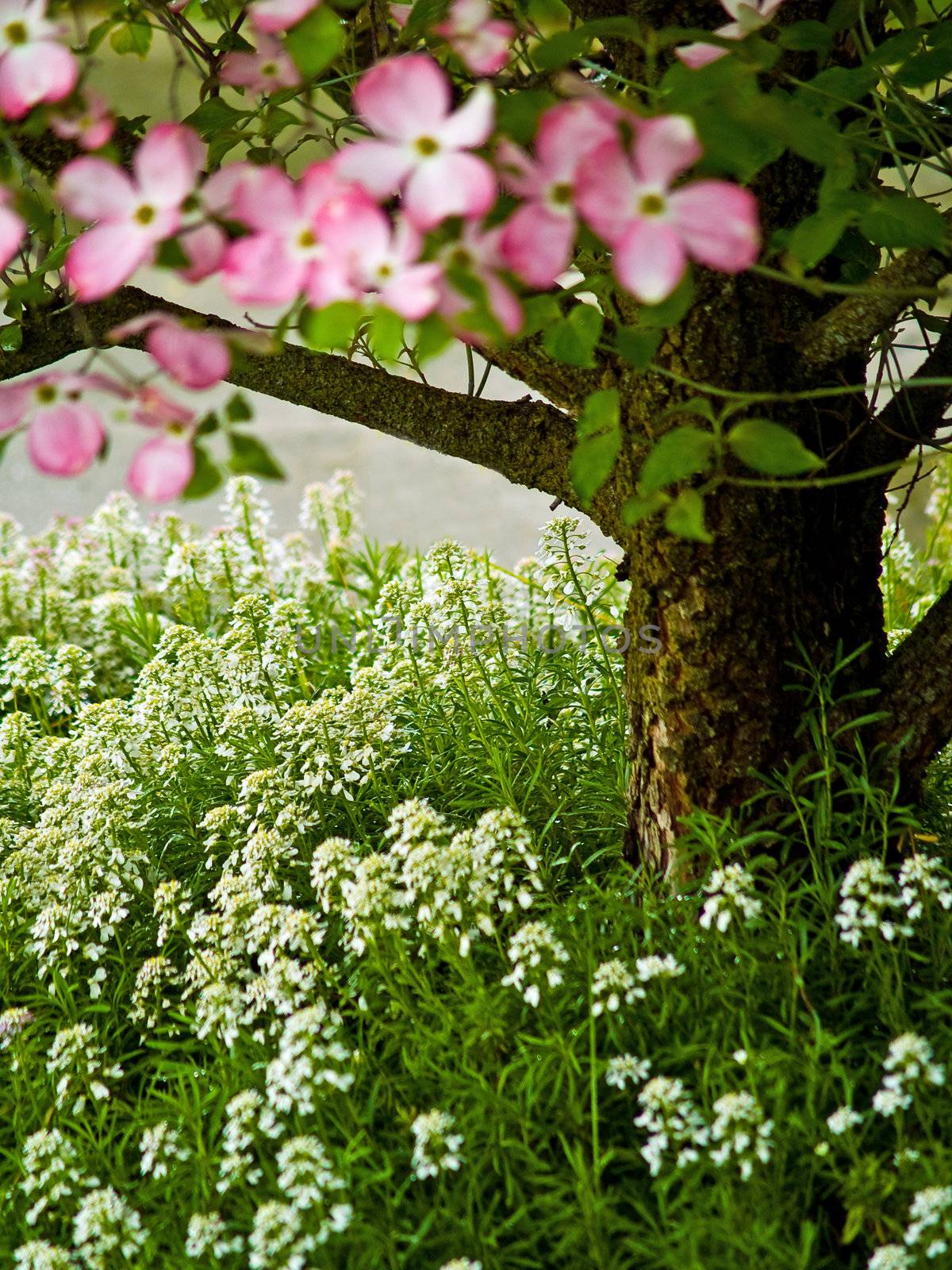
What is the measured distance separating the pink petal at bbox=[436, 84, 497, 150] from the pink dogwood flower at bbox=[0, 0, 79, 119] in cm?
21

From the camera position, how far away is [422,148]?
58 centimetres

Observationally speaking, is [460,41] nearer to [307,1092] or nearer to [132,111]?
[307,1092]

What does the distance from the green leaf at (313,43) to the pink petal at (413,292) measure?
0.18 m

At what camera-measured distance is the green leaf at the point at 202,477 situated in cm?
65

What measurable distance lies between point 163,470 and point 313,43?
249mm

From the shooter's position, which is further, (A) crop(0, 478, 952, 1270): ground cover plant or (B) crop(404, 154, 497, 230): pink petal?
(A) crop(0, 478, 952, 1270): ground cover plant

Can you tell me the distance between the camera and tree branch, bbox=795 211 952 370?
1130 millimetres

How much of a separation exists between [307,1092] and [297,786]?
1.80ft

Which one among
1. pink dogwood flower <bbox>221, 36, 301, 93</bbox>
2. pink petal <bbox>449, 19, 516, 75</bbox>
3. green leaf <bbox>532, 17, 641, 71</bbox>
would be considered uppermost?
pink dogwood flower <bbox>221, 36, 301, 93</bbox>

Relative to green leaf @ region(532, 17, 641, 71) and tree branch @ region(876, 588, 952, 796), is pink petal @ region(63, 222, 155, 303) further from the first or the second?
tree branch @ region(876, 588, 952, 796)

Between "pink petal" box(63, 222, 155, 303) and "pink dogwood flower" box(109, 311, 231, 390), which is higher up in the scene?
"pink petal" box(63, 222, 155, 303)

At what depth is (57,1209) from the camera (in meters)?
1.26

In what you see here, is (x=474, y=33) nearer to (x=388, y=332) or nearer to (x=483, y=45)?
(x=483, y=45)

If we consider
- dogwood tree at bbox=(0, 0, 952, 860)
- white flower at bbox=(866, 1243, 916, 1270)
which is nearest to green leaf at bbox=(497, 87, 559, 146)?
dogwood tree at bbox=(0, 0, 952, 860)
